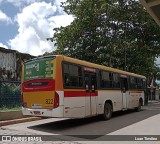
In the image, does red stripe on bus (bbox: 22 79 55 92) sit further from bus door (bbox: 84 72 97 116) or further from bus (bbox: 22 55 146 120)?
bus door (bbox: 84 72 97 116)

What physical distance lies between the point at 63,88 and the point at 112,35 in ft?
66.8

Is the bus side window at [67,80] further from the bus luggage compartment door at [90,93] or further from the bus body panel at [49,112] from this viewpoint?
the bus luggage compartment door at [90,93]

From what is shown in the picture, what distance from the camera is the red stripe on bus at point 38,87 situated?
463 inches

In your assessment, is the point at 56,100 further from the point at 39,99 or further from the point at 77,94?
the point at 77,94

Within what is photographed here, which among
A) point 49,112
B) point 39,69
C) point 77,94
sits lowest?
point 49,112

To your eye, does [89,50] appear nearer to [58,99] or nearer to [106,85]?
[106,85]

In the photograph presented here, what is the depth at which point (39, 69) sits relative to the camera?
12.3 meters

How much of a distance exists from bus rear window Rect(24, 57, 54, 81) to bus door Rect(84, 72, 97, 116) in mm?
2026

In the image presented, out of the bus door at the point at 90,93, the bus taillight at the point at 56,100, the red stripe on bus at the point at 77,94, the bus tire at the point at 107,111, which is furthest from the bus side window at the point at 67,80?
the bus tire at the point at 107,111

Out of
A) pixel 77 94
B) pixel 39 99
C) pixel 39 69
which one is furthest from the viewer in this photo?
pixel 77 94

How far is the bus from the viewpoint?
11680 millimetres

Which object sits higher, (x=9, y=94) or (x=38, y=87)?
(x=38, y=87)

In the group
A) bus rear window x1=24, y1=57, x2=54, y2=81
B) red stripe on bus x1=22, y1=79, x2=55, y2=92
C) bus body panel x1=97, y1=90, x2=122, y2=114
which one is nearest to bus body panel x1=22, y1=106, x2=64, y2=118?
red stripe on bus x1=22, y1=79, x2=55, y2=92

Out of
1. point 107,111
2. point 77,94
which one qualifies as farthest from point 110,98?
point 77,94
